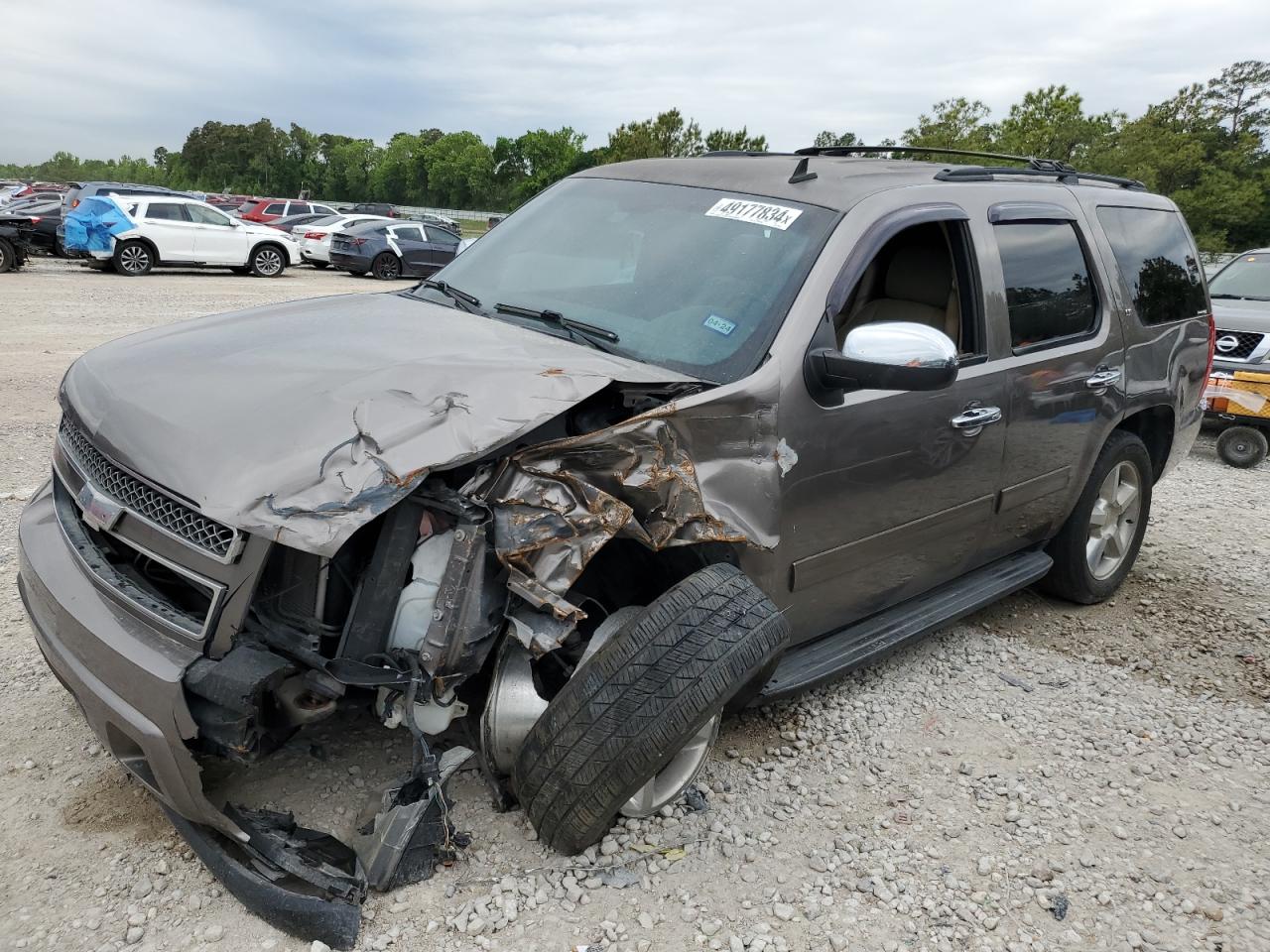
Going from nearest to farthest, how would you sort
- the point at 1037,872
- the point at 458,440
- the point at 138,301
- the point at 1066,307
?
the point at 458,440 < the point at 1037,872 < the point at 1066,307 < the point at 138,301

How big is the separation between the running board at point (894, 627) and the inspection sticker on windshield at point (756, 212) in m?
1.44

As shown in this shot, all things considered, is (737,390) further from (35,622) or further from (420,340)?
(35,622)

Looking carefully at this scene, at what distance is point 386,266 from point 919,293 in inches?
793

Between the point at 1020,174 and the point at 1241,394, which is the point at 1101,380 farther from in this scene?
the point at 1241,394

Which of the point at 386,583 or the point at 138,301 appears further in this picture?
the point at 138,301

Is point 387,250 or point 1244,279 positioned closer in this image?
point 1244,279

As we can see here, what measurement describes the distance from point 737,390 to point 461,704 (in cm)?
115

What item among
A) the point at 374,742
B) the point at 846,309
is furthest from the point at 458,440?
Answer: the point at 846,309

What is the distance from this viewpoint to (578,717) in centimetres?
241

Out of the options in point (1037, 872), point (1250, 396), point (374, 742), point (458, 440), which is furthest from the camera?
point (1250, 396)

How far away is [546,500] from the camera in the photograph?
94.5 inches

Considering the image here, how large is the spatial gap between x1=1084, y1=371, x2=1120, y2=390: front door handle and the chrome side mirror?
162 centimetres

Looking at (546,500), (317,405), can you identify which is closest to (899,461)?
(546,500)

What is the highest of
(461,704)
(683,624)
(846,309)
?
(846,309)
